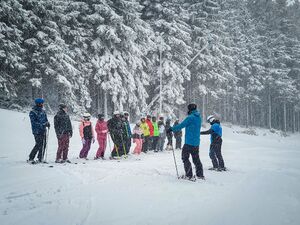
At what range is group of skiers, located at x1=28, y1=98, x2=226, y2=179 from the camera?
7.92 metres

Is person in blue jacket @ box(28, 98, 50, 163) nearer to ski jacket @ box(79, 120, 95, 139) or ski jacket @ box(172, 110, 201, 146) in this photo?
ski jacket @ box(79, 120, 95, 139)

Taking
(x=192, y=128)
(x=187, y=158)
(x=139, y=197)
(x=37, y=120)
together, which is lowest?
(x=139, y=197)

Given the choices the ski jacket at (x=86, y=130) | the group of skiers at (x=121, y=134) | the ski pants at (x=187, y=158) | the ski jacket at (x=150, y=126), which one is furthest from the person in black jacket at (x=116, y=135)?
the ski pants at (x=187, y=158)

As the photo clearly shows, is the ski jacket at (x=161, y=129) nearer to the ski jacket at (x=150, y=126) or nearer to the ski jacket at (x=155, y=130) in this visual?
the ski jacket at (x=155, y=130)

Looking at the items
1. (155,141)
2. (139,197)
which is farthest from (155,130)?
(139,197)

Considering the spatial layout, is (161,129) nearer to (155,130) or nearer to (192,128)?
(155,130)

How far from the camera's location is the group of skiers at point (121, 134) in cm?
792

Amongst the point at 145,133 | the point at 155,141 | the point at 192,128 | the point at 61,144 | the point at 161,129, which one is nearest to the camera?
the point at 192,128

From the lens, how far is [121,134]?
12617mm

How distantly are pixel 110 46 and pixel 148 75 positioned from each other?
5598 mm

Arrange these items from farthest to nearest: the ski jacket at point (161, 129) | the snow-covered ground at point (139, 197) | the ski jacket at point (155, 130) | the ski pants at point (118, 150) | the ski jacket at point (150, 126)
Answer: the ski jacket at point (161, 129)
the ski jacket at point (155, 130)
the ski jacket at point (150, 126)
the ski pants at point (118, 150)
the snow-covered ground at point (139, 197)

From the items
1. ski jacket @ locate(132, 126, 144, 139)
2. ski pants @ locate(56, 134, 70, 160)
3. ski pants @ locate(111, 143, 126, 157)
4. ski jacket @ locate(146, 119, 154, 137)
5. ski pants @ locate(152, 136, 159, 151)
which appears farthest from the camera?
ski pants @ locate(152, 136, 159, 151)

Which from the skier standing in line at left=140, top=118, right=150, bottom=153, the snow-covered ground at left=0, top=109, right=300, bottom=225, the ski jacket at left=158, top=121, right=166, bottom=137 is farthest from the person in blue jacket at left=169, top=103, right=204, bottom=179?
the ski jacket at left=158, top=121, right=166, bottom=137

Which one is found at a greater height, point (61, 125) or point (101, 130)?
point (61, 125)
